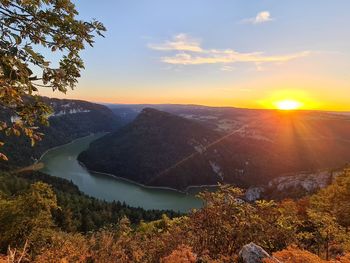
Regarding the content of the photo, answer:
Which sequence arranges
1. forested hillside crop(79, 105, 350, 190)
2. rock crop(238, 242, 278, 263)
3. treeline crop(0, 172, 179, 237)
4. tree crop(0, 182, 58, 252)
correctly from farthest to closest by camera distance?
forested hillside crop(79, 105, 350, 190)
treeline crop(0, 172, 179, 237)
tree crop(0, 182, 58, 252)
rock crop(238, 242, 278, 263)

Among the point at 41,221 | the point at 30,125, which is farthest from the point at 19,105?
the point at 41,221

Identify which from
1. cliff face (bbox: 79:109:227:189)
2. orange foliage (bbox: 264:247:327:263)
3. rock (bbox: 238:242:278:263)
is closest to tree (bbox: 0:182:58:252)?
rock (bbox: 238:242:278:263)

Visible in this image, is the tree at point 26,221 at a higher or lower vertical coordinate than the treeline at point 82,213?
higher

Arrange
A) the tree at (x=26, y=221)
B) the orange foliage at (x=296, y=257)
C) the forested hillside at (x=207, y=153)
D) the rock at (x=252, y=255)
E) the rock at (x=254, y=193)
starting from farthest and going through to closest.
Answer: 1. the forested hillside at (x=207, y=153)
2. the rock at (x=254, y=193)
3. the tree at (x=26, y=221)
4. the rock at (x=252, y=255)
5. the orange foliage at (x=296, y=257)

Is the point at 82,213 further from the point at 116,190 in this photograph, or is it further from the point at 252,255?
the point at 252,255

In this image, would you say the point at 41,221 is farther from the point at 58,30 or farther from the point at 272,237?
the point at 58,30

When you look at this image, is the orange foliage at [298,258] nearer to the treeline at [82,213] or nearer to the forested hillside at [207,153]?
the treeline at [82,213]

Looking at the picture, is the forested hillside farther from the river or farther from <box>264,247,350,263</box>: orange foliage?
<box>264,247,350,263</box>: orange foliage

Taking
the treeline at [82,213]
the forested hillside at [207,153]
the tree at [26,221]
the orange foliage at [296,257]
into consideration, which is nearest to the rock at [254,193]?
the treeline at [82,213]
